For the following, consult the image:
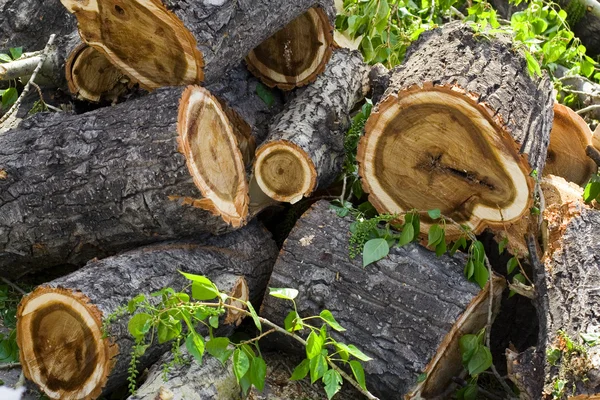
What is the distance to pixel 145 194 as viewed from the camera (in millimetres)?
2607

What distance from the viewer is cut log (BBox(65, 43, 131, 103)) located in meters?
3.10

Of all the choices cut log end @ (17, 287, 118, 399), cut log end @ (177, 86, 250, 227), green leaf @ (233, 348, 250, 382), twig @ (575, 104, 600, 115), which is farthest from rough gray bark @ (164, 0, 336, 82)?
twig @ (575, 104, 600, 115)

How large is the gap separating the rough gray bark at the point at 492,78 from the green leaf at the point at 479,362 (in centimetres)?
68

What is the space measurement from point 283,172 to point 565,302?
1.15 meters

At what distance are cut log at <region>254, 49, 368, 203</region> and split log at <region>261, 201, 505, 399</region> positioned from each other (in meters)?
0.20

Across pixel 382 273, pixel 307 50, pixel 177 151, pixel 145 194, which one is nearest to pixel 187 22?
pixel 177 151

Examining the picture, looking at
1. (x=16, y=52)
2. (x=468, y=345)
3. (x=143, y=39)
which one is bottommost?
(x=468, y=345)

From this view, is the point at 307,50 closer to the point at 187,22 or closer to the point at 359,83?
the point at 359,83

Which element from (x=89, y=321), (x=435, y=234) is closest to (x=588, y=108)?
(x=435, y=234)

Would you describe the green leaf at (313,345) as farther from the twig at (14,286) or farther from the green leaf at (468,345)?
the twig at (14,286)

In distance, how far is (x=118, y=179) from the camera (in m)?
2.62

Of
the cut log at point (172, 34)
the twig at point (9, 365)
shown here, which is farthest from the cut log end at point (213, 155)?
the twig at point (9, 365)

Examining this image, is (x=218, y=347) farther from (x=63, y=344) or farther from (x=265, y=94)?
(x=265, y=94)

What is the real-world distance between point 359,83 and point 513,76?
92 centimetres
